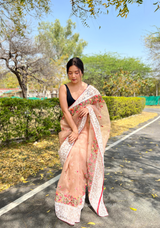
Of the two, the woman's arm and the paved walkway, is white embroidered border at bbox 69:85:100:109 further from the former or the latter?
the paved walkway

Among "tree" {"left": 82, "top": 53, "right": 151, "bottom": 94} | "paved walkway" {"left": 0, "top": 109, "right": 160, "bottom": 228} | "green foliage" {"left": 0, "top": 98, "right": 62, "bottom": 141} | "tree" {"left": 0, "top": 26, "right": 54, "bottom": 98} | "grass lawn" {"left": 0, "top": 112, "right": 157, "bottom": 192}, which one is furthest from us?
"tree" {"left": 82, "top": 53, "right": 151, "bottom": 94}

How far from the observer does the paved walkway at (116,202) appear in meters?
2.24

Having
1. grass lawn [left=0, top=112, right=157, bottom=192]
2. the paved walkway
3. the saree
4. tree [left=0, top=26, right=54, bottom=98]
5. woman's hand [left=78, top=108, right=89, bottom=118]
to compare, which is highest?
tree [left=0, top=26, right=54, bottom=98]

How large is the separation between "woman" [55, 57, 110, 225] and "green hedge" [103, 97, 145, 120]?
27.4 ft

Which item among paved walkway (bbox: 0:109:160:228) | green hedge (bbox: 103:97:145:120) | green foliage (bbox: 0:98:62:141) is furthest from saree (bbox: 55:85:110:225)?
green hedge (bbox: 103:97:145:120)

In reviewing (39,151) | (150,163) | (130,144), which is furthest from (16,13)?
(150,163)

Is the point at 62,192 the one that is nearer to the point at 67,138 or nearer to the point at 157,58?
the point at 67,138

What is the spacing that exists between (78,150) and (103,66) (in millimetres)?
33405

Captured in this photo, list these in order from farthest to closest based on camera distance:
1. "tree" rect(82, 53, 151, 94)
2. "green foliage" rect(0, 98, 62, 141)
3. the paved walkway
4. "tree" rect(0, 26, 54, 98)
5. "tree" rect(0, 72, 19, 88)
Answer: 1. "tree" rect(82, 53, 151, 94)
2. "tree" rect(0, 72, 19, 88)
3. "tree" rect(0, 26, 54, 98)
4. "green foliage" rect(0, 98, 62, 141)
5. the paved walkway

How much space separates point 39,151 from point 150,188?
3.24m

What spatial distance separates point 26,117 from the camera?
538cm

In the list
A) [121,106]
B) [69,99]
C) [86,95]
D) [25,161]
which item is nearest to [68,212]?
[69,99]

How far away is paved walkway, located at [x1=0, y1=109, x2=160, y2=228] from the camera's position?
7.35 ft

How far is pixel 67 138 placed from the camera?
2.58m
